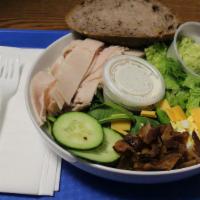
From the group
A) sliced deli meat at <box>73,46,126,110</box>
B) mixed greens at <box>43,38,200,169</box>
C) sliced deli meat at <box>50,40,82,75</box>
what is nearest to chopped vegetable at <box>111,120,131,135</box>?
mixed greens at <box>43,38,200,169</box>

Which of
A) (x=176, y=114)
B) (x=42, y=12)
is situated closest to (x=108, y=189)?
(x=176, y=114)

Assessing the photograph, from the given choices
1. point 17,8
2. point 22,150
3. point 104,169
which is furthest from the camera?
point 17,8

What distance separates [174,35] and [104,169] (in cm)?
56

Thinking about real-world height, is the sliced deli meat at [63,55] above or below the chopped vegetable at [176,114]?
above

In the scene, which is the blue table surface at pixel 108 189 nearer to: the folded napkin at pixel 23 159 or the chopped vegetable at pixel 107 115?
the folded napkin at pixel 23 159

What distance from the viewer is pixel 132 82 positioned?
1.12 m

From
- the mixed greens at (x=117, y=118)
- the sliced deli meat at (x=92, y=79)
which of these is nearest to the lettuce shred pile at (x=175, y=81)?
the mixed greens at (x=117, y=118)

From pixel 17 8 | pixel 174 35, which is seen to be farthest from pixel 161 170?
pixel 17 8

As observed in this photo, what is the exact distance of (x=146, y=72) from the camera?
3.78ft

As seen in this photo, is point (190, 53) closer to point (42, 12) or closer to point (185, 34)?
point (185, 34)

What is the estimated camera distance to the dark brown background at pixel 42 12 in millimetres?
1602

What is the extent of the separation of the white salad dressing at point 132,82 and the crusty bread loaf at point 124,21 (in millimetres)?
103

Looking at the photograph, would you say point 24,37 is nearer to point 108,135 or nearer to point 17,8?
point 17,8

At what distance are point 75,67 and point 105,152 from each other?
0.32 meters
